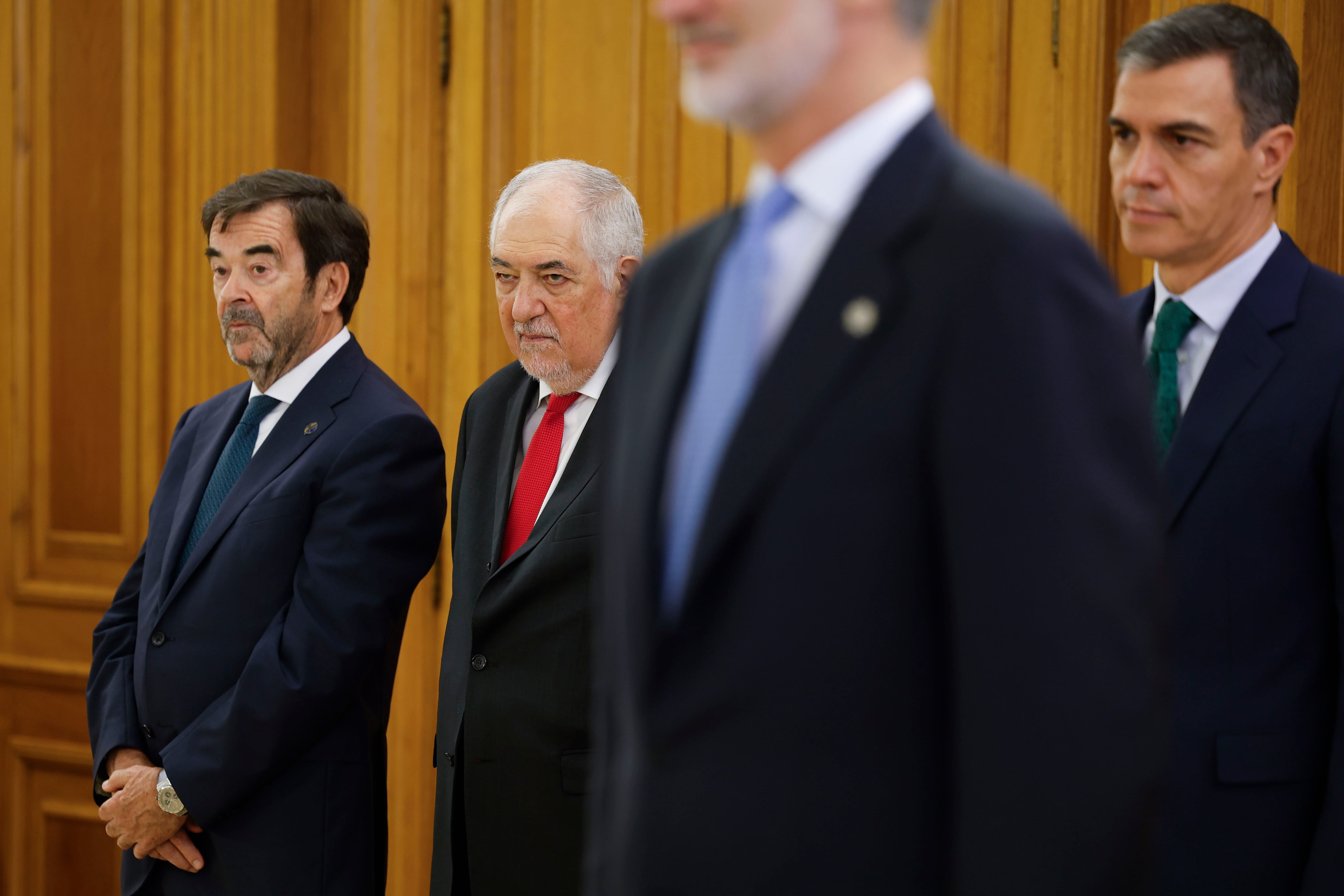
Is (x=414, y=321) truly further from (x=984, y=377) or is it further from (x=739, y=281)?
(x=984, y=377)

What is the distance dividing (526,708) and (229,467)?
884 millimetres

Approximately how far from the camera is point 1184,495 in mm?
1412

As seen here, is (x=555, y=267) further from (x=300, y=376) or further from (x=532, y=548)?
(x=300, y=376)

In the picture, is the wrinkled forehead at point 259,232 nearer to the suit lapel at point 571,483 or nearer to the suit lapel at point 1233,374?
the suit lapel at point 571,483

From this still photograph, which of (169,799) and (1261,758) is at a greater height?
(1261,758)

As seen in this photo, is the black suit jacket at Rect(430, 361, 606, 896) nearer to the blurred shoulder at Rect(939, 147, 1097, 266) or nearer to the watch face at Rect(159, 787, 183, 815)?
the watch face at Rect(159, 787, 183, 815)

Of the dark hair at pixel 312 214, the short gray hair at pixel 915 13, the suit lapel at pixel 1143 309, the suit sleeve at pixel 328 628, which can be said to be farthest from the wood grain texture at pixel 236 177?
the short gray hair at pixel 915 13

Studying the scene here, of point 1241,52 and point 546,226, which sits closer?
point 1241,52

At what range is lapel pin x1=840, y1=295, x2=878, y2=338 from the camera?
801 millimetres

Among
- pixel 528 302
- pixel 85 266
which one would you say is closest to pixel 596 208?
pixel 528 302

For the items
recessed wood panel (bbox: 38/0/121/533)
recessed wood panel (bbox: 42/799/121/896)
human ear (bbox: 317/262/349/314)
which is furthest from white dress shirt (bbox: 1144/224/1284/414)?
recessed wood panel (bbox: 42/799/121/896)

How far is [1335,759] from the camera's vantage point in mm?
1342

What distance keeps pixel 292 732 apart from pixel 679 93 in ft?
5.74

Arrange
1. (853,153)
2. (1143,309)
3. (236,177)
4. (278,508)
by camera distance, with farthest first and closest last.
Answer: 1. (236,177)
2. (278,508)
3. (1143,309)
4. (853,153)
